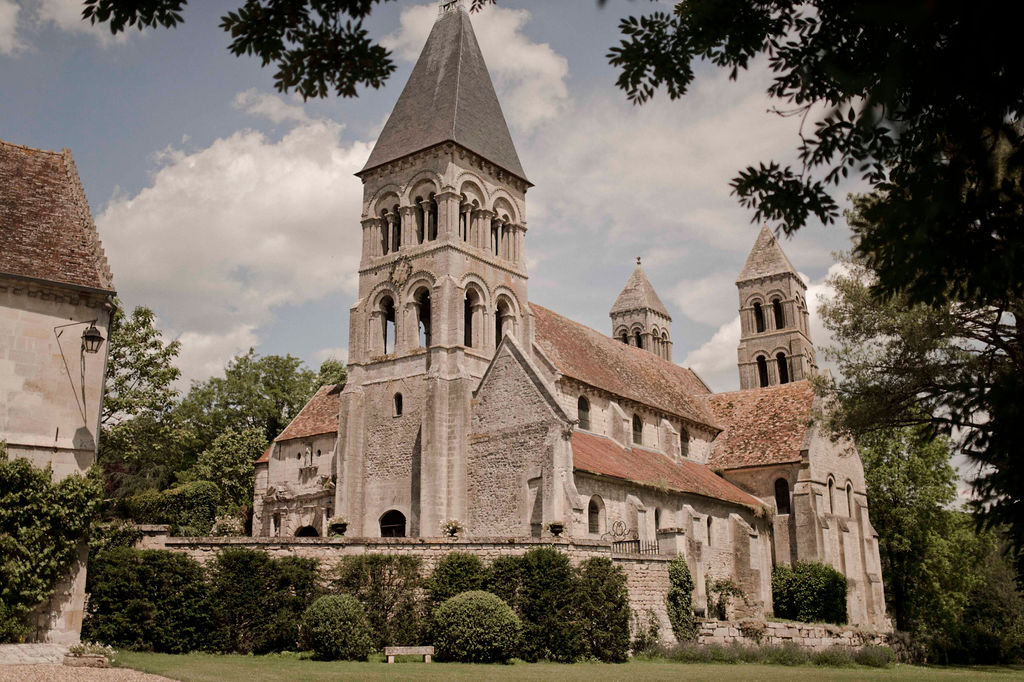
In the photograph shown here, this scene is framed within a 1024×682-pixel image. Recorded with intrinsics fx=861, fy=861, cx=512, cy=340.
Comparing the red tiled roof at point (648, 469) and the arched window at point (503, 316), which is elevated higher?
the arched window at point (503, 316)

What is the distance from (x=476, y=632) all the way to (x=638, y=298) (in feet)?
140

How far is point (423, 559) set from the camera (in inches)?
878

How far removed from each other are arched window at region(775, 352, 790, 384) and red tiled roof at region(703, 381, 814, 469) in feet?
32.7

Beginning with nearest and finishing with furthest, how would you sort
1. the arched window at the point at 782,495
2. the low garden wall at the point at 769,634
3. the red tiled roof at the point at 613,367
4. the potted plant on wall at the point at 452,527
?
1. the low garden wall at the point at 769,634
2. the potted plant on wall at the point at 452,527
3. the red tiled roof at the point at 613,367
4. the arched window at the point at 782,495

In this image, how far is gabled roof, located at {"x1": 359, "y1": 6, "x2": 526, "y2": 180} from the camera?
33.5 m

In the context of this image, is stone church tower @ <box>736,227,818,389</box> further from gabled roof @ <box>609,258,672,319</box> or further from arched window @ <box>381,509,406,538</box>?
arched window @ <box>381,509,406,538</box>

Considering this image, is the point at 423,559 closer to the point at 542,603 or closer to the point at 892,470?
the point at 542,603

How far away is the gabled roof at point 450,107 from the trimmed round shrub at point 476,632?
61.4 feet

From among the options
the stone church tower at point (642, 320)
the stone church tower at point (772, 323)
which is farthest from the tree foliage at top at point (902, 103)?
the stone church tower at point (642, 320)

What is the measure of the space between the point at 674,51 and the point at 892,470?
39512 mm

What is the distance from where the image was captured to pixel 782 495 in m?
36.8

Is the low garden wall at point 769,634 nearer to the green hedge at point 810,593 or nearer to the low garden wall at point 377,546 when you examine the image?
the low garden wall at point 377,546

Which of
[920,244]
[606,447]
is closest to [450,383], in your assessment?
[606,447]

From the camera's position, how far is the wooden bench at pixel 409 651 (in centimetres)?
1902
